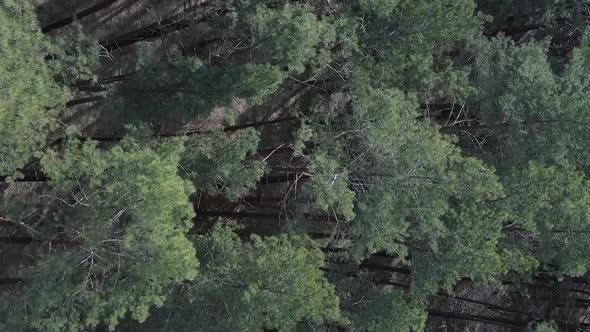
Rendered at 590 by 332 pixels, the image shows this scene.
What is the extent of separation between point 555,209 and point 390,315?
5.54 m

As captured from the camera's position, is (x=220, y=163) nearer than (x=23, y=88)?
No

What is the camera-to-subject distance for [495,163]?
18578 millimetres

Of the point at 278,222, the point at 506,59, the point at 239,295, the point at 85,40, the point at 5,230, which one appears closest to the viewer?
the point at 239,295

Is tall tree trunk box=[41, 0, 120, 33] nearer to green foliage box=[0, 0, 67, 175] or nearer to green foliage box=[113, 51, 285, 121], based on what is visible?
green foliage box=[113, 51, 285, 121]

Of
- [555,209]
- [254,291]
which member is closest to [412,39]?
[555,209]

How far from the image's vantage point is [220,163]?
15266 mm

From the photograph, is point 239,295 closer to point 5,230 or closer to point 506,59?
point 5,230

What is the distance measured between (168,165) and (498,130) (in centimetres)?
1069

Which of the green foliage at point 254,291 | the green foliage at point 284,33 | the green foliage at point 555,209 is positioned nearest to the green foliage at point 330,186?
the green foliage at point 254,291

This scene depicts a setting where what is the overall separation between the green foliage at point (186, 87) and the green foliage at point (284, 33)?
42 centimetres

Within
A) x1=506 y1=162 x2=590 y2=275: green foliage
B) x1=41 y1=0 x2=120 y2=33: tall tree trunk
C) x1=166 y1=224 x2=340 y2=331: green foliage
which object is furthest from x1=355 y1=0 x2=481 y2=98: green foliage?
x1=41 y1=0 x2=120 y2=33: tall tree trunk

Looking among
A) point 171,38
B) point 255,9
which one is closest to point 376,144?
point 255,9

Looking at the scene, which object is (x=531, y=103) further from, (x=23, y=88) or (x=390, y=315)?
(x=23, y=88)

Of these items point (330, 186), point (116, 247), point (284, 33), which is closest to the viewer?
point (116, 247)
